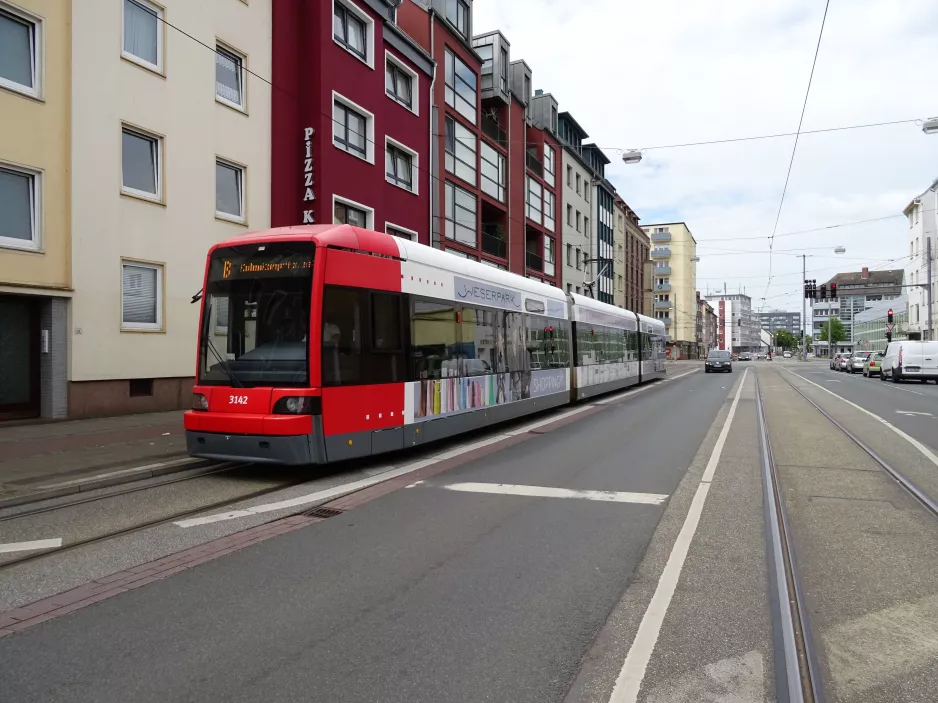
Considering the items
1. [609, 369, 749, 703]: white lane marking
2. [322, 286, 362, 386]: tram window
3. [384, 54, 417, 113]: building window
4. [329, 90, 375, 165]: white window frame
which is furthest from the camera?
[384, 54, 417, 113]: building window

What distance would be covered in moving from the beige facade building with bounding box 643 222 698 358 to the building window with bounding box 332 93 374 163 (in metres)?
Result: 73.7

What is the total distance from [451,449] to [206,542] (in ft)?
17.1

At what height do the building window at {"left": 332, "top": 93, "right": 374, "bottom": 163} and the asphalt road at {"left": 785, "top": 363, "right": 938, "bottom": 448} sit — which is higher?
the building window at {"left": 332, "top": 93, "right": 374, "bottom": 163}

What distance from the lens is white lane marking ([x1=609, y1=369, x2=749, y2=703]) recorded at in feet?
9.50

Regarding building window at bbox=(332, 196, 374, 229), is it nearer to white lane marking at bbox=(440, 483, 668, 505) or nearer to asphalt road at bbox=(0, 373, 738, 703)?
white lane marking at bbox=(440, 483, 668, 505)

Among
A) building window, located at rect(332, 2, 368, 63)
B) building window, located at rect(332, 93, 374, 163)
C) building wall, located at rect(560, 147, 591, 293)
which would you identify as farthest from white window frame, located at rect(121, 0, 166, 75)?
building wall, located at rect(560, 147, 591, 293)

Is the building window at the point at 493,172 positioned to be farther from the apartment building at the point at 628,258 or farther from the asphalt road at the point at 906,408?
the apartment building at the point at 628,258

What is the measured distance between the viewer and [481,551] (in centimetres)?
485

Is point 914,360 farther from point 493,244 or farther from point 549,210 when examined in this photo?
point 549,210

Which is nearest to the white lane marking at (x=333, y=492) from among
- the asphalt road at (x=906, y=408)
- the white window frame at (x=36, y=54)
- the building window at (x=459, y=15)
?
the asphalt road at (x=906, y=408)

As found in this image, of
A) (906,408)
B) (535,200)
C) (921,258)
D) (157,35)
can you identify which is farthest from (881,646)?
(921,258)

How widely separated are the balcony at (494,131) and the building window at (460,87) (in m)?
1.72

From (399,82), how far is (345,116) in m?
4.26

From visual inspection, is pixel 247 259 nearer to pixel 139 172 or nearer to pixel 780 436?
pixel 139 172
